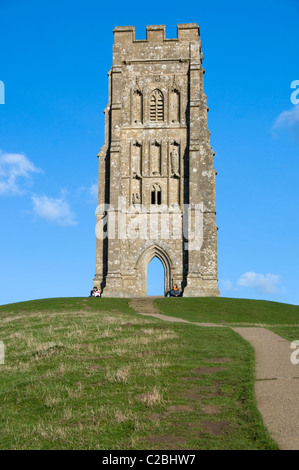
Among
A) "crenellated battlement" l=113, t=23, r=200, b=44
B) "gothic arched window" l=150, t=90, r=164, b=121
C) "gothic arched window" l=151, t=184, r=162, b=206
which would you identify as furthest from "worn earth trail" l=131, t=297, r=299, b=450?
"crenellated battlement" l=113, t=23, r=200, b=44

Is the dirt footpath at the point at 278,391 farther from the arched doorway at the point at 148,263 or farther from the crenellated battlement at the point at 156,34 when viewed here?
the crenellated battlement at the point at 156,34

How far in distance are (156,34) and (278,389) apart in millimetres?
41076

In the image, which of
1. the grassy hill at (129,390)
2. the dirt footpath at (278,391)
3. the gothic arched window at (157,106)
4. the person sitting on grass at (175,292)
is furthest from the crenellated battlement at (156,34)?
the dirt footpath at (278,391)

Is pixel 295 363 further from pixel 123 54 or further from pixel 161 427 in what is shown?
pixel 123 54

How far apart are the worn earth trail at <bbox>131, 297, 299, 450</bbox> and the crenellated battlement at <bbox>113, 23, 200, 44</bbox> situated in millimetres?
34165

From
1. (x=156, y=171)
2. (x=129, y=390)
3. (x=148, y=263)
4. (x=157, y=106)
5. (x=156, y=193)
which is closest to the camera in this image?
(x=129, y=390)

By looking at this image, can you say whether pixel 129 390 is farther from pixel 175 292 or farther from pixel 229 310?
pixel 175 292

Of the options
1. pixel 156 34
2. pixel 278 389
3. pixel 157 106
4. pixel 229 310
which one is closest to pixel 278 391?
pixel 278 389

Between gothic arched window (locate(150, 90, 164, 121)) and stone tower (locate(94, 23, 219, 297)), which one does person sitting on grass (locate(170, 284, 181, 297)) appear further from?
gothic arched window (locate(150, 90, 164, 121))

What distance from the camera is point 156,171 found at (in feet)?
147

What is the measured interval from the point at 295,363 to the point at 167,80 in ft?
118

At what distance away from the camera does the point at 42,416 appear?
1095cm

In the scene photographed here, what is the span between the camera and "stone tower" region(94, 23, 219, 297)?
43000mm
